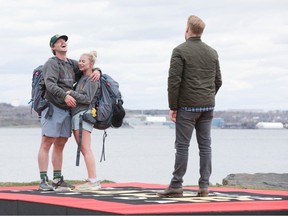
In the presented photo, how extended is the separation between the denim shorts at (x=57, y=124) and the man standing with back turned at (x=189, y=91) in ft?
5.60

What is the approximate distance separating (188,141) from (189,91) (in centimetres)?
53

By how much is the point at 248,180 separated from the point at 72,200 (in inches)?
320

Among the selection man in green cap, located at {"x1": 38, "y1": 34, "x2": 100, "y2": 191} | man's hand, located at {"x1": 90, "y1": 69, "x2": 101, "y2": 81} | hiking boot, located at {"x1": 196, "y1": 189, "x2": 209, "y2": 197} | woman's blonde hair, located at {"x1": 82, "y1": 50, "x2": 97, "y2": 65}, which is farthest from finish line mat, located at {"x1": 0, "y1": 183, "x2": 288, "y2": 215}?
woman's blonde hair, located at {"x1": 82, "y1": 50, "x2": 97, "y2": 65}

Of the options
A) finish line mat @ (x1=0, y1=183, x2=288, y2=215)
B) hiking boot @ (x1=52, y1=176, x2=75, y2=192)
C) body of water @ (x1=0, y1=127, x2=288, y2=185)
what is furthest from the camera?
body of water @ (x1=0, y1=127, x2=288, y2=185)

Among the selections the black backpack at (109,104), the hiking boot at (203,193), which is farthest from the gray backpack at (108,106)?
the hiking boot at (203,193)

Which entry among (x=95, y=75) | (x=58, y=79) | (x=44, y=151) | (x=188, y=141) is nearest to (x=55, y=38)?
(x=58, y=79)

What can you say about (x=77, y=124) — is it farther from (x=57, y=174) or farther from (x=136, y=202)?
(x=136, y=202)

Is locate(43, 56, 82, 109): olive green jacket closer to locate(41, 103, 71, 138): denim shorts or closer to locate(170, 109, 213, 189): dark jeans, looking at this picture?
locate(41, 103, 71, 138): denim shorts

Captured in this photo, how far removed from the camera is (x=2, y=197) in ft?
35.1

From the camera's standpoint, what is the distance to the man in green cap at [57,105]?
11.9 meters

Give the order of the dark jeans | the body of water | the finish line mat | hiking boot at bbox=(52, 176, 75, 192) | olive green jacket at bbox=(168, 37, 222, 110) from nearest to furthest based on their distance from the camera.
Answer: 1. the finish line mat
2. olive green jacket at bbox=(168, 37, 222, 110)
3. the dark jeans
4. hiking boot at bbox=(52, 176, 75, 192)
5. the body of water

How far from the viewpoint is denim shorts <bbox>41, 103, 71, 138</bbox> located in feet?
39.2

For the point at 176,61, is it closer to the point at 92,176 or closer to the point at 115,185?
the point at 92,176

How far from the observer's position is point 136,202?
9953 mm
